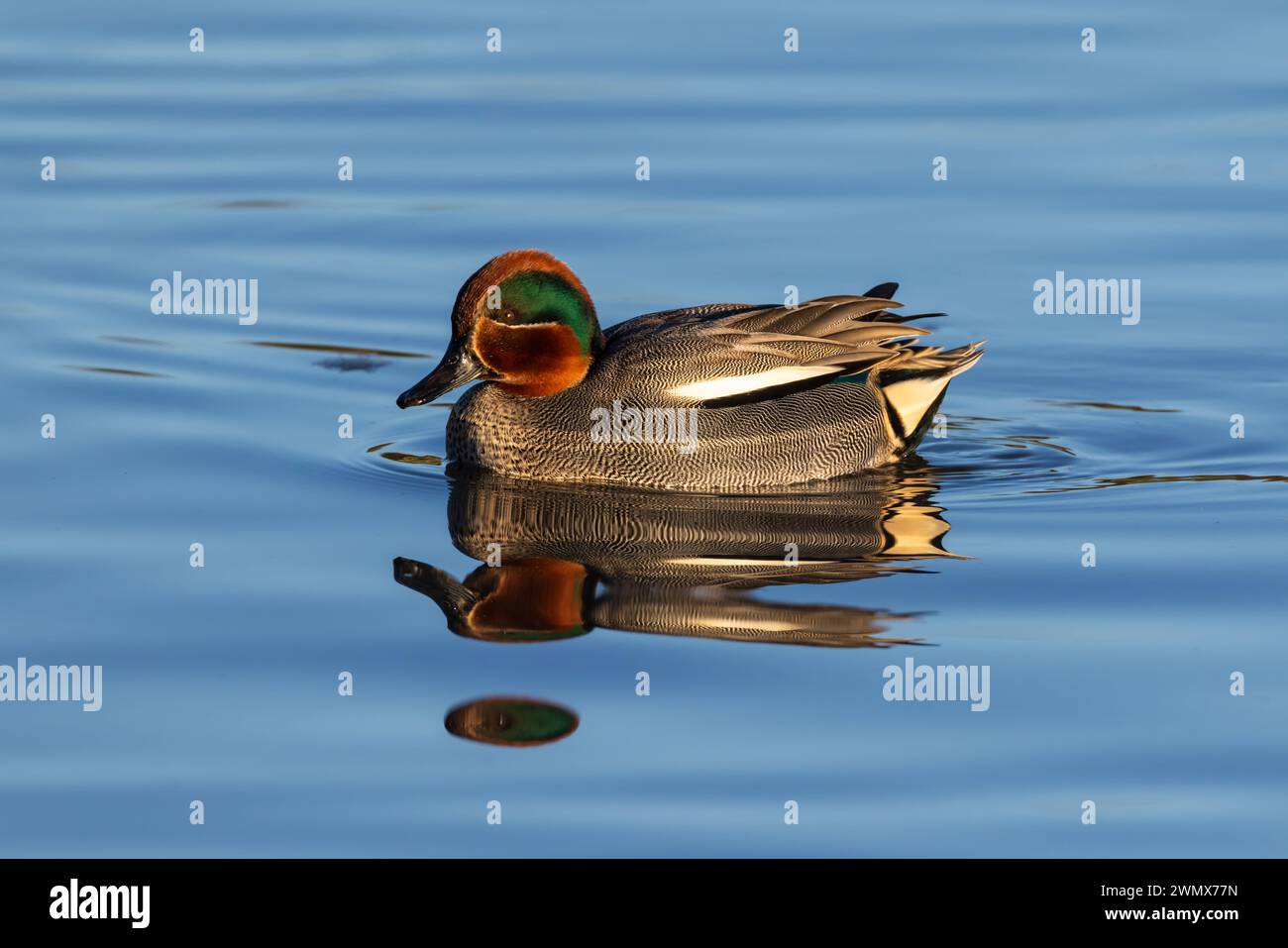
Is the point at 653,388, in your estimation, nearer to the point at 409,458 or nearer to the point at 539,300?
the point at 539,300

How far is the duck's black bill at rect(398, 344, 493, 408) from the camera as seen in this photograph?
1098 cm

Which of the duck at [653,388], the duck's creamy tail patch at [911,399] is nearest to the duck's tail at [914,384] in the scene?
the duck's creamy tail patch at [911,399]

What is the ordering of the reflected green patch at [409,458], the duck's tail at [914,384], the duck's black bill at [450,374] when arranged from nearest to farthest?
the duck's black bill at [450,374] < the reflected green patch at [409,458] < the duck's tail at [914,384]

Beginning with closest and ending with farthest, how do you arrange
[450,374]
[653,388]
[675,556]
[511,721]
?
[511,721]
[675,556]
[653,388]
[450,374]

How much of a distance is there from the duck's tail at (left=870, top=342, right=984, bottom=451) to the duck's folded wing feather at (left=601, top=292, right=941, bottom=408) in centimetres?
9

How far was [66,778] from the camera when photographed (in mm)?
7344

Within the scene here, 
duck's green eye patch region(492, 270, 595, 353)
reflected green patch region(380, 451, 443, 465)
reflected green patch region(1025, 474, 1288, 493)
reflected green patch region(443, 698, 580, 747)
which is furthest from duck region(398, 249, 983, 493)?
reflected green patch region(443, 698, 580, 747)

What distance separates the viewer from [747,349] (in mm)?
10969

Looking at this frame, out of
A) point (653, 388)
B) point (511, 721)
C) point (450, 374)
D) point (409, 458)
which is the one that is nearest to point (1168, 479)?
point (653, 388)

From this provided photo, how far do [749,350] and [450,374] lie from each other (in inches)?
60.8

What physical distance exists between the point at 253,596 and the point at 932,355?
14.2 feet

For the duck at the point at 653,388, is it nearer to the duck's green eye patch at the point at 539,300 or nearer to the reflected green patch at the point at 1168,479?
the duck's green eye patch at the point at 539,300

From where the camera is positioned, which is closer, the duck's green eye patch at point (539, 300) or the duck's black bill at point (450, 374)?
the duck's green eye patch at point (539, 300)

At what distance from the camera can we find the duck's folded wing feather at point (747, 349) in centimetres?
1084
